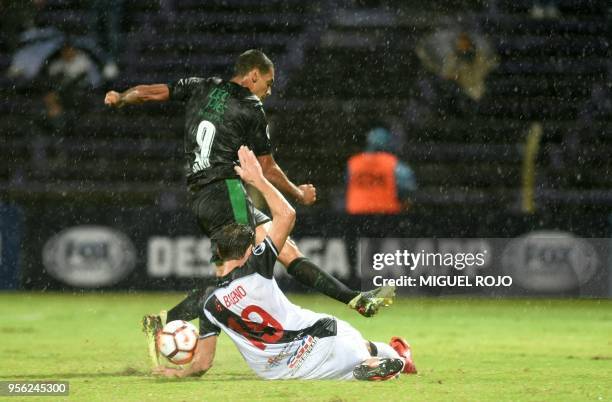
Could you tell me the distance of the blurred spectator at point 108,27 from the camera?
1802 centimetres

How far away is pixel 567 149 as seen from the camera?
18.0m

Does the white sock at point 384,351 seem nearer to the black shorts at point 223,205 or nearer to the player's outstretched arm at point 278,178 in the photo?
the player's outstretched arm at point 278,178

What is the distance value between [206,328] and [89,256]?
287 inches

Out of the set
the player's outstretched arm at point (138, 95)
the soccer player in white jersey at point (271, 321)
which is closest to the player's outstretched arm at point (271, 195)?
the soccer player in white jersey at point (271, 321)

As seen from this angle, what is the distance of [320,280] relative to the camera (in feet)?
26.9

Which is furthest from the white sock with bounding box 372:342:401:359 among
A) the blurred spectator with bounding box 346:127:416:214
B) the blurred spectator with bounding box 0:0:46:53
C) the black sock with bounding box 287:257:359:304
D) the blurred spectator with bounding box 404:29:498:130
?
the blurred spectator with bounding box 0:0:46:53

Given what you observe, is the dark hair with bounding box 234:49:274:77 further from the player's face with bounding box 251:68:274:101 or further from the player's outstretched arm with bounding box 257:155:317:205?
the player's outstretched arm with bounding box 257:155:317:205

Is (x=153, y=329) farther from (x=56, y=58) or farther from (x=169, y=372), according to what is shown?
(x=56, y=58)

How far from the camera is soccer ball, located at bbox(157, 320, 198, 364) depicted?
7.57 metres

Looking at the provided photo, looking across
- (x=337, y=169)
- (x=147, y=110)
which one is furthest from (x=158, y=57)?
(x=337, y=169)

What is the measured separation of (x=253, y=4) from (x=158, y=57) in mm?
1909

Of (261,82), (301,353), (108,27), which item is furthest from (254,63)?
(108,27)

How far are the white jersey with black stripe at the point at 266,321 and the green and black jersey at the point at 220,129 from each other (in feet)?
3.54

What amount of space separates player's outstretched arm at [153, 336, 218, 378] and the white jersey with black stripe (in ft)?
0.74
